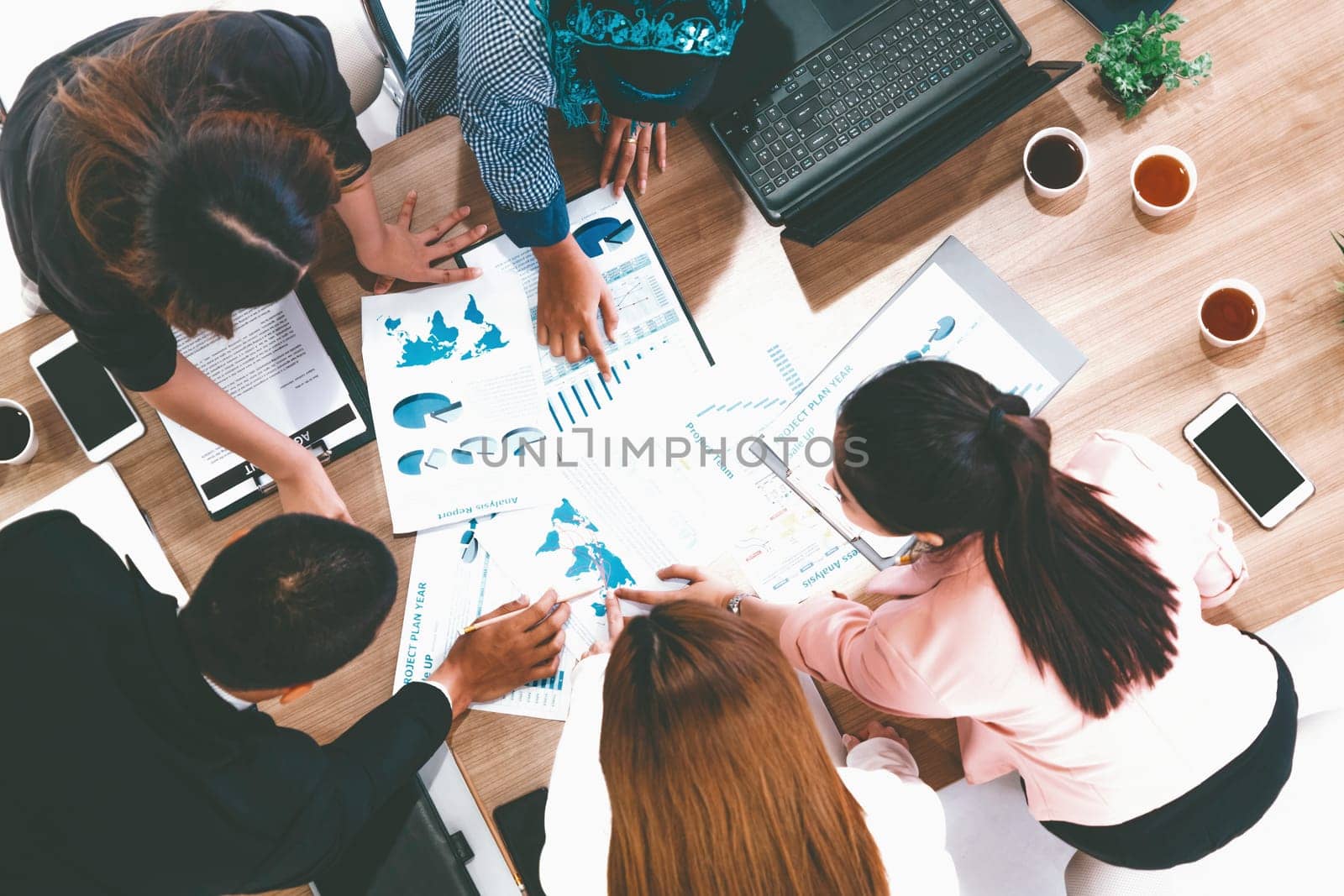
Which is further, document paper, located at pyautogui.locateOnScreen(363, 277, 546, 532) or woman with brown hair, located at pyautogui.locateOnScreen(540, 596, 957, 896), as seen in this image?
document paper, located at pyautogui.locateOnScreen(363, 277, 546, 532)

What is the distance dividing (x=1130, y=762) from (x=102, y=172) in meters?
1.33

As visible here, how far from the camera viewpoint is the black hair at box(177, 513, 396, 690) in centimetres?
94

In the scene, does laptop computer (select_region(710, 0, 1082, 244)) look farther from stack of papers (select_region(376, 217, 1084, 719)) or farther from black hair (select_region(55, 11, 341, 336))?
black hair (select_region(55, 11, 341, 336))

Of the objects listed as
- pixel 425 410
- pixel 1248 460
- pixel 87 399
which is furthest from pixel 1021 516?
pixel 87 399

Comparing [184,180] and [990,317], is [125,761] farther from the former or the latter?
[990,317]

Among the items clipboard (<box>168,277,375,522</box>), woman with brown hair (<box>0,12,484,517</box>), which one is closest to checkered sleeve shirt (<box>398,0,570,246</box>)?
woman with brown hair (<box>0,12,484,517</box>)

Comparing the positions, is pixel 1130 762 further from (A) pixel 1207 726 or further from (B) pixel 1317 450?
(B) pixel 1317 450

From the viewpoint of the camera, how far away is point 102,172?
0.83 m

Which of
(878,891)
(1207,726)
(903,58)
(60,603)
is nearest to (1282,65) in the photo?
(903,58)

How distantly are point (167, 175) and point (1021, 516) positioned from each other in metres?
0.94

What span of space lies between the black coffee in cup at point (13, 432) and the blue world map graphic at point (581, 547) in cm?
75

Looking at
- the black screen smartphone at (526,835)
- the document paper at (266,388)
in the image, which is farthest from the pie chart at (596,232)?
the black screen smartphone at (526,835)

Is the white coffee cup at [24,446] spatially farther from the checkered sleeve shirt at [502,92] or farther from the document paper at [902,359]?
the document paper at [902,359]

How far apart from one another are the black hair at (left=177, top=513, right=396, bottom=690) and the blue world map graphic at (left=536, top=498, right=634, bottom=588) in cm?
25
